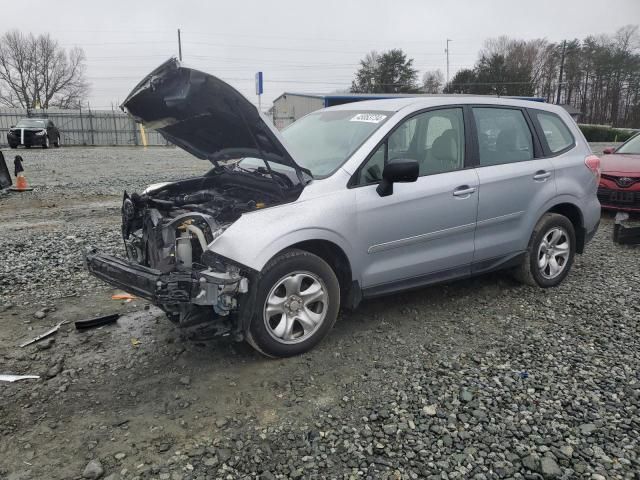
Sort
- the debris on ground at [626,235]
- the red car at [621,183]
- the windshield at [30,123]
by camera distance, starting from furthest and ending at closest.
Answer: the windshield at [30,123] → the red car at [621,183] → the debris on ground at [626,235]

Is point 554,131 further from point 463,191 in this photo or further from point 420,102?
point 420,102

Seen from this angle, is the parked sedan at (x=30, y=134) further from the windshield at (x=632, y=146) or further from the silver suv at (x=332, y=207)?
the windshield at (x=632, y=146)

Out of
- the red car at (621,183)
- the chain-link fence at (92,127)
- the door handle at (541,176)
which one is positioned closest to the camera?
the door handle at (541,176)

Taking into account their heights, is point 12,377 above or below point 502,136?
below

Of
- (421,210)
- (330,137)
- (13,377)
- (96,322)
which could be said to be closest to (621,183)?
(421,210)

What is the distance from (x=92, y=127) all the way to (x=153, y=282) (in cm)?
3543

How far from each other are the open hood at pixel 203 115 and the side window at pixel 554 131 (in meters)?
2.77

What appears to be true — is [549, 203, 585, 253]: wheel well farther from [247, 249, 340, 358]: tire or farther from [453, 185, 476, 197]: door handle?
[247, 249, 340, 358]: tire

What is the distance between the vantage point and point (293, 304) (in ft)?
12.2

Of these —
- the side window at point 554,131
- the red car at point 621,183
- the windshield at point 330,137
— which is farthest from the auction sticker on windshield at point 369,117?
the red car at point 621,183

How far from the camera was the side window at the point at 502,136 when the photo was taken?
473 cm

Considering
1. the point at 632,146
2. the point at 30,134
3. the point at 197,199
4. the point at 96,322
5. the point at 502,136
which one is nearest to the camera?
the point at 197,199

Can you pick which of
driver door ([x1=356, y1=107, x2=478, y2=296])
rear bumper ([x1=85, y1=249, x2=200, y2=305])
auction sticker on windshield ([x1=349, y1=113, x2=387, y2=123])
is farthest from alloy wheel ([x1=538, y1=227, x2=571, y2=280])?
rear bumper ([x1=85, y1=249, x2=200, y2=305])

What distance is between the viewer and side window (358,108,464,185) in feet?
13.4
